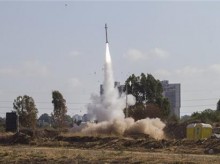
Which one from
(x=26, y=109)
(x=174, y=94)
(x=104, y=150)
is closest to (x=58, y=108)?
(x=26, y=109)

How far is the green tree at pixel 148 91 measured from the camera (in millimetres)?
97000

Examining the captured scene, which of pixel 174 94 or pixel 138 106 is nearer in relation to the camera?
pixel 138 106

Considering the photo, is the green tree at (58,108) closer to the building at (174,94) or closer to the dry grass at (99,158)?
the dry grass at (99,158)

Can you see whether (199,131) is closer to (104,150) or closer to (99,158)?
(104,150)

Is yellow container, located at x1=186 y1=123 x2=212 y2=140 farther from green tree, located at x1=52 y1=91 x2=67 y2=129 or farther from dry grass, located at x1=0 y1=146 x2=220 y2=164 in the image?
green tree, located at x1=52 y1=91 x2=67 y2=129

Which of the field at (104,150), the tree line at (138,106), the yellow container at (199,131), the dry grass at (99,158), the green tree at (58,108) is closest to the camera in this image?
the dry grass at (99,158)

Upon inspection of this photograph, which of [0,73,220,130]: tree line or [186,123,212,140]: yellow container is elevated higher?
[0,73,220,130]: tree line

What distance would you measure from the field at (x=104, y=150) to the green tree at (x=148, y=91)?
126 ft

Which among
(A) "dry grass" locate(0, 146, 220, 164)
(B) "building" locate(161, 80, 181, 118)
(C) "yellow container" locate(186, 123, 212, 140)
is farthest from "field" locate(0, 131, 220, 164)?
(B) "building" locate(161, 80, 181, 118)

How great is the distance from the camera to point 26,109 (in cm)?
9006

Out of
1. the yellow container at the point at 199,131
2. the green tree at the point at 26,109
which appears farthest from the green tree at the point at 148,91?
the yellow container at the point at 199,131

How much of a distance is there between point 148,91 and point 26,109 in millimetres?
22384

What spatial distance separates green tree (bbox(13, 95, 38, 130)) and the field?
2900cm

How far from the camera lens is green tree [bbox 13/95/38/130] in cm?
8925
